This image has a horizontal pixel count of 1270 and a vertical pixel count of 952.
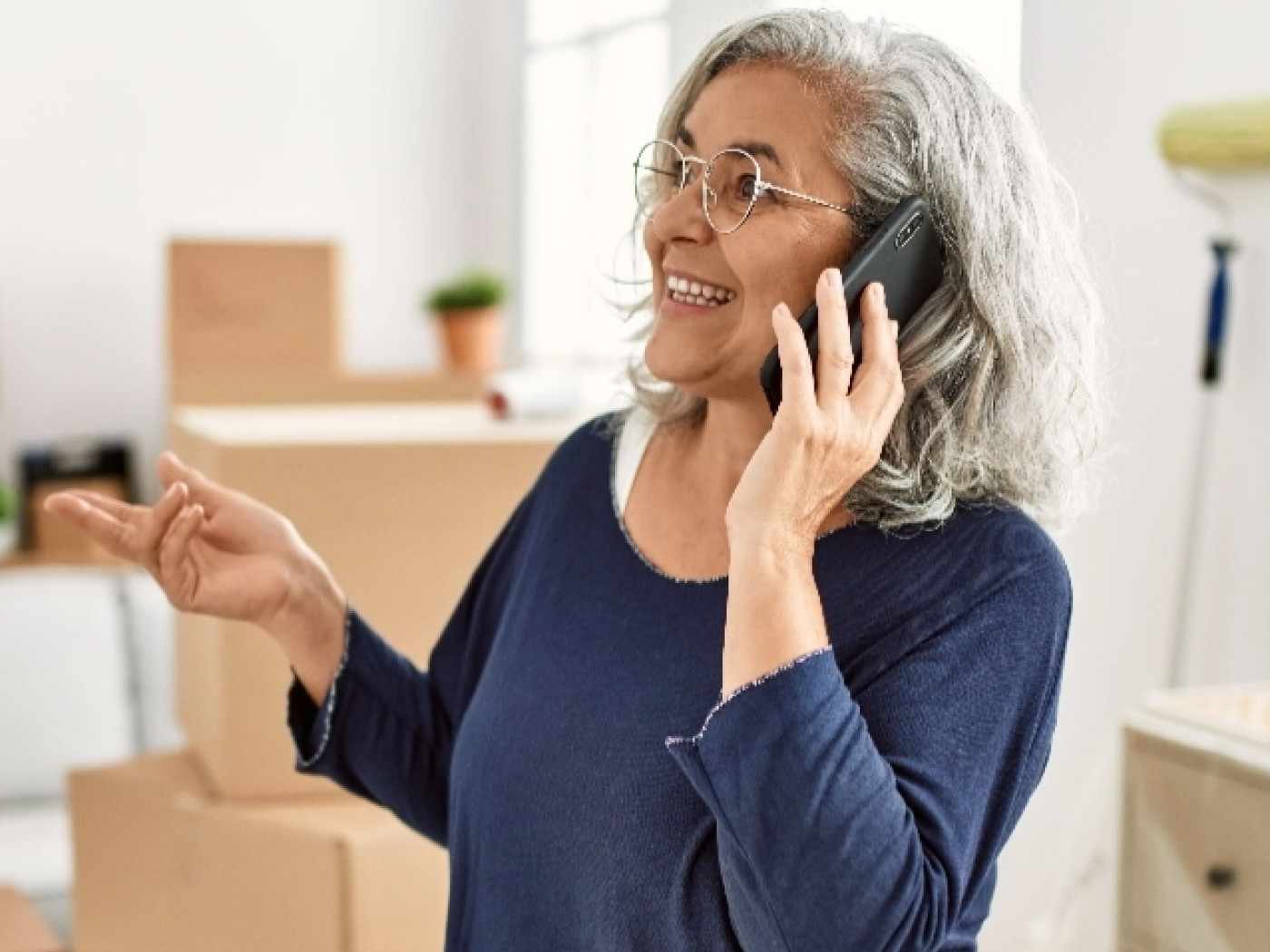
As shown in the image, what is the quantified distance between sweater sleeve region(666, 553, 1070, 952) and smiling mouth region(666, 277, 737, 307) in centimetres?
24

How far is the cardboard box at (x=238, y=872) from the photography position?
135cm

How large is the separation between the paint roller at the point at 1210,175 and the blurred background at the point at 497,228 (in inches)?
0.5

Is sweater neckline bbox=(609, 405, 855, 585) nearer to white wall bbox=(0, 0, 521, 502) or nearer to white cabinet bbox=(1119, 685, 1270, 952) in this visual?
white cabinet bbox=(1119, 685, 1270, 952)

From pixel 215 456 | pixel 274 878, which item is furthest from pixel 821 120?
pixel 274 878

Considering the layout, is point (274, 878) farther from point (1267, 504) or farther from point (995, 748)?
point (1267, 504)

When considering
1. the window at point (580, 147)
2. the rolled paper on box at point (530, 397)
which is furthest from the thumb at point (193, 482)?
the window at point (580, 147)

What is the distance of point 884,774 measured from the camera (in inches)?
30.5

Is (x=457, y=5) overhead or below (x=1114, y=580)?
overhead

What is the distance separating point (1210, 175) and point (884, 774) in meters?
1.21

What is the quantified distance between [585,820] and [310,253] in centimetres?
238

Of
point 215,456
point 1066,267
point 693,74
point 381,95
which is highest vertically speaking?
point 381,95

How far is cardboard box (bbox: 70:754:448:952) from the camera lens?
1353mm

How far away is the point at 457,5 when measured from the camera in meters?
4.13

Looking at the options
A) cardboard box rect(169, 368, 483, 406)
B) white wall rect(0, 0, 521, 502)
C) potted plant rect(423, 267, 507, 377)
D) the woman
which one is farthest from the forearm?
white wall rect(0, 0, 521, 502)
